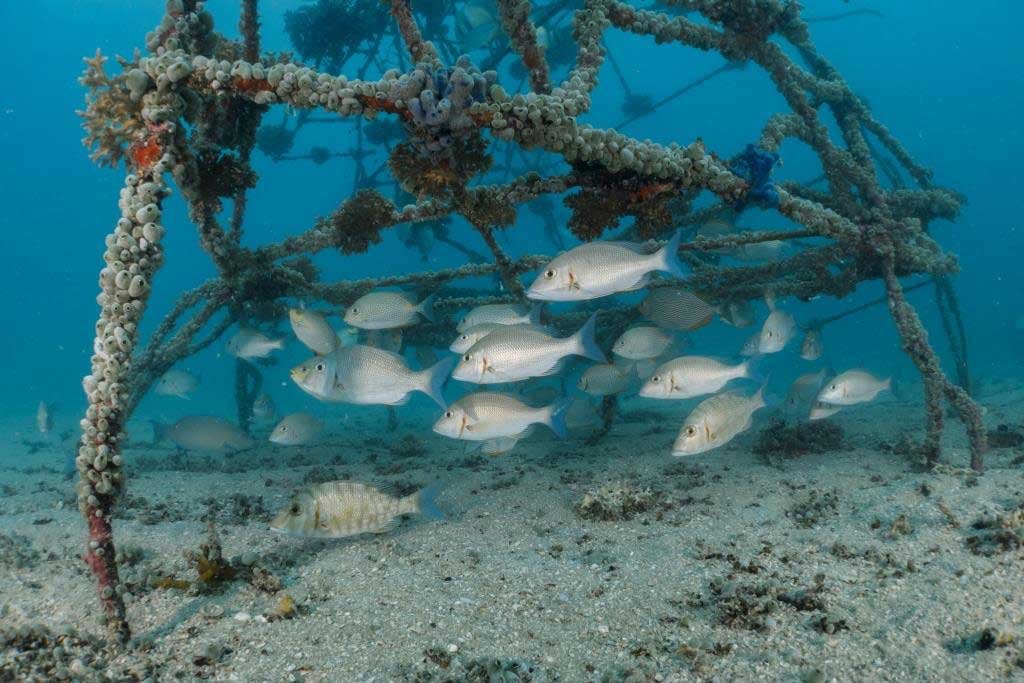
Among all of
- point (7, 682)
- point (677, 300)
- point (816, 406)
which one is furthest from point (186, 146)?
point (816, 406)

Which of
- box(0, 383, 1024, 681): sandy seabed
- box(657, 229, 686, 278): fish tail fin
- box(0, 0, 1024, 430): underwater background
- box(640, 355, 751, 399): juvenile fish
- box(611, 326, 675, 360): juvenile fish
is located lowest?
box(0, 383, 1024, 681): sandy seabed

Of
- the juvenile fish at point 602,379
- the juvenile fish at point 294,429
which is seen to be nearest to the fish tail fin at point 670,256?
the juvenile fish at point 602,379

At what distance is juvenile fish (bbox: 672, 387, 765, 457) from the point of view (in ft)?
15.4

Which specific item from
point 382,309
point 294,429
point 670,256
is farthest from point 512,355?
point 294,429

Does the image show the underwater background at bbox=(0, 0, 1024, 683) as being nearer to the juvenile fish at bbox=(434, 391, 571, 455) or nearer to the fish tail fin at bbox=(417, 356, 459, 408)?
the juvenile fish at bbox=(434, 391, 571, 455)

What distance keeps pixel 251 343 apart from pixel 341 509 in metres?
5.15

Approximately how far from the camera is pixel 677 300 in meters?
6.45

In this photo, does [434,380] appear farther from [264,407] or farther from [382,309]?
[264,407]

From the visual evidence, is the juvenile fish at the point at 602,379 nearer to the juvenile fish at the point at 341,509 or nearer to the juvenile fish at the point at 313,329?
the juvenile fish at the point at 313,329

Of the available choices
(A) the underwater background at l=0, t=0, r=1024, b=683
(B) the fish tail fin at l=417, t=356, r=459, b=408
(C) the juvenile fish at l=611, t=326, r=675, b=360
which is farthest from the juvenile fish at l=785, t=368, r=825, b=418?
(B) the fish tail fin at l=417, t=356, r=459, b=408

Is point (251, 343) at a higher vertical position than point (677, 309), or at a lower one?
higher

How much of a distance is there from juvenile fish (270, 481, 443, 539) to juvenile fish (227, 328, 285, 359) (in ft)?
15.5

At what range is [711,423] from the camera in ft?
15.4

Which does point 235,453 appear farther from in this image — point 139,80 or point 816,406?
point 816,406
